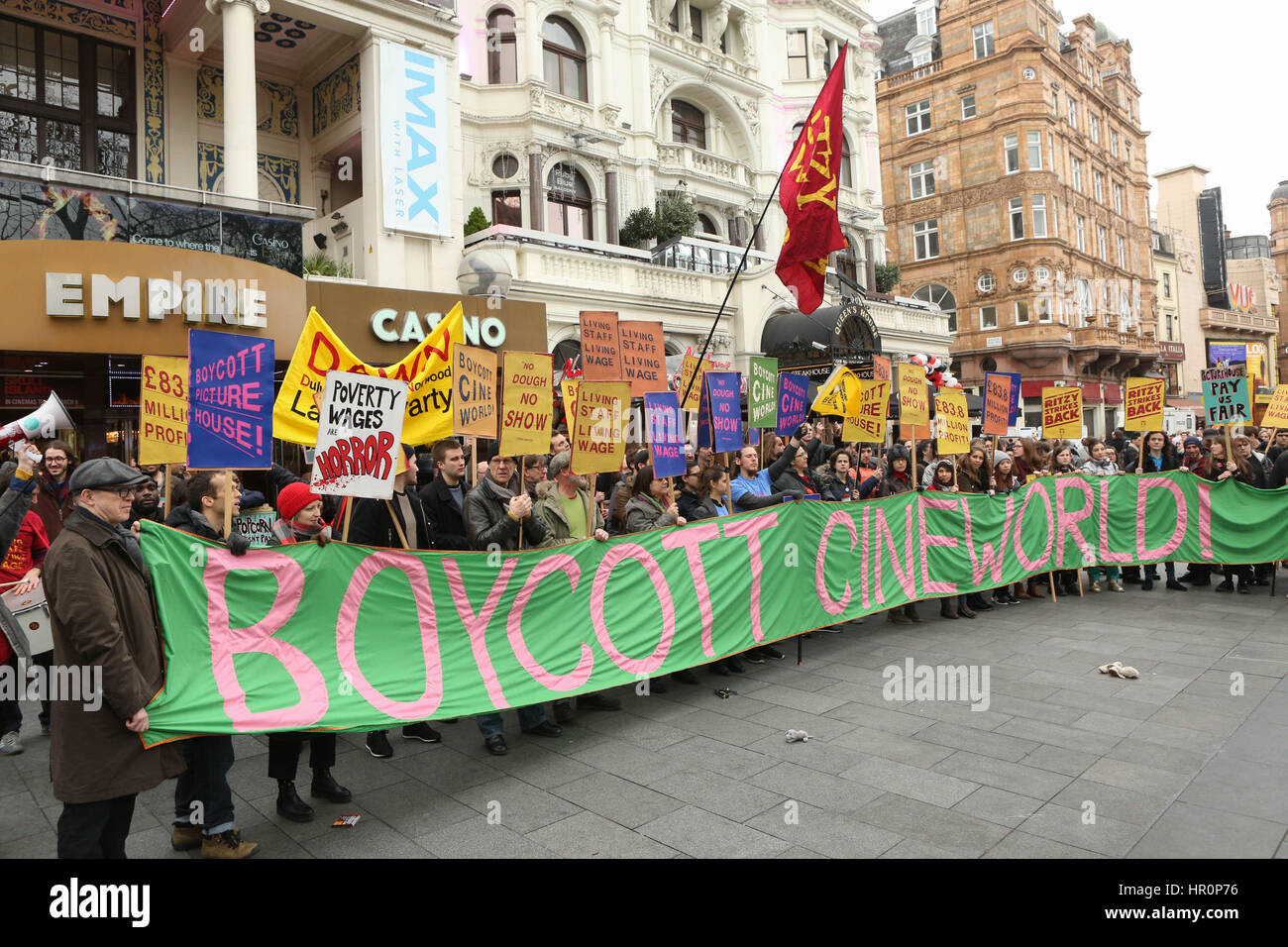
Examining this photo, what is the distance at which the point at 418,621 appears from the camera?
5176 millimetres

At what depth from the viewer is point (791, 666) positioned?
7.59 meters

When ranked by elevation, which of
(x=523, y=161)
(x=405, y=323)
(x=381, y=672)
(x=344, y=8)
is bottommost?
(x=381, y=672)

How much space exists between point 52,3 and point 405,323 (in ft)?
28.4

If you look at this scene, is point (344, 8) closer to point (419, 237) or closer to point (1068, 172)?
point (419, 237)

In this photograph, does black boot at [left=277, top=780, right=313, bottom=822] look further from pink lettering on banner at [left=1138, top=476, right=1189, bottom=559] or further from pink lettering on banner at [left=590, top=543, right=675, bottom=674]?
pink lettering on banner at [left=1138, top=476, right=1189, bottom=559]

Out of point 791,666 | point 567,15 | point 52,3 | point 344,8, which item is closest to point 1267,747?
point 791,666

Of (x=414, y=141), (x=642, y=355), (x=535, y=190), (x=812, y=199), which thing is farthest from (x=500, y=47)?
(x=642, y=355)

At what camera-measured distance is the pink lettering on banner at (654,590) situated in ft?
19.8

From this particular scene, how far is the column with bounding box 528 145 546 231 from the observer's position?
20031 millimetres

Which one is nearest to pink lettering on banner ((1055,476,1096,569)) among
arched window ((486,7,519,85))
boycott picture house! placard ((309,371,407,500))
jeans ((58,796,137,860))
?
boycott picture house! placard ((309,371,407,500))

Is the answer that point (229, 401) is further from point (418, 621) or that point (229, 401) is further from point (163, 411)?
point (418, 621)

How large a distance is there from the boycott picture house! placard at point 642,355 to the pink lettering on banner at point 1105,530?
624cm

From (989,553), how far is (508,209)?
15.1m

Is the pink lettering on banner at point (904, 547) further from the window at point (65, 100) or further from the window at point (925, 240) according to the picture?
the window at point (925, 240)
